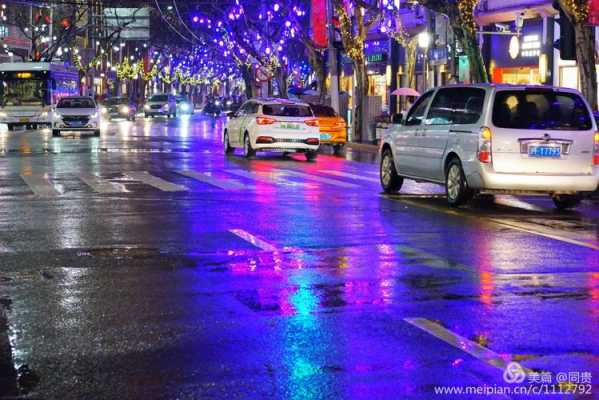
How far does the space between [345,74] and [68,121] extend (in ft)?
78.9

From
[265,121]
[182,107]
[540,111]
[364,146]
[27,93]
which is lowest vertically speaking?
[364,146]

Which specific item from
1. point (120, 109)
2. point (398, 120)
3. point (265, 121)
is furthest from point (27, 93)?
point (398, 120)

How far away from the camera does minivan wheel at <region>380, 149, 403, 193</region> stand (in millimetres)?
17391

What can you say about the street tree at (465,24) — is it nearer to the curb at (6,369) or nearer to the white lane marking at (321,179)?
the white lane marking at (321,179)

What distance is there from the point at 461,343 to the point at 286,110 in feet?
66.6

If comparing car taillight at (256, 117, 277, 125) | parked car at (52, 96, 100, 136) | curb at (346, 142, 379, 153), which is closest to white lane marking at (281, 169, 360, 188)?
car taillight at (256, 117, 277, 125)

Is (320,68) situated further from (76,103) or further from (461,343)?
(461,343)

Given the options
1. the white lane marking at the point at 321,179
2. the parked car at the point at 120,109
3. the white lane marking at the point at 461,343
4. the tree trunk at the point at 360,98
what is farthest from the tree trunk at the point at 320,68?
the white lane marking at the point at 461,343

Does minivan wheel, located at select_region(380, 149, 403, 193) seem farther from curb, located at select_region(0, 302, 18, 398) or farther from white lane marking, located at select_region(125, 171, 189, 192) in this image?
curb, located at select_region(0, 302, 18, 398)

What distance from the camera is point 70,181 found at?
18797mm

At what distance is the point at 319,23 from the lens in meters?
46.9

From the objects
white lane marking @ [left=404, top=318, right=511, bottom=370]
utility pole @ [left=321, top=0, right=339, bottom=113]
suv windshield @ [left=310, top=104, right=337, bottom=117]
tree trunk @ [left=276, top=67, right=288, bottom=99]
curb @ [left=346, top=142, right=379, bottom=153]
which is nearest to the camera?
white lane marking @ [left=404, top=318, right=511, bottom=370]

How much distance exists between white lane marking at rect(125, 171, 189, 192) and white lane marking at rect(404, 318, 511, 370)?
1031 cm

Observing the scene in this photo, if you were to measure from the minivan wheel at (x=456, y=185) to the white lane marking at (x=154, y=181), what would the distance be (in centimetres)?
436
